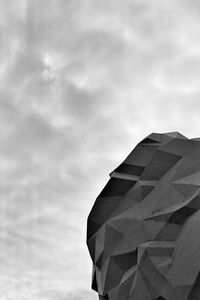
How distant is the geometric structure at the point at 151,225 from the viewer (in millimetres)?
10375

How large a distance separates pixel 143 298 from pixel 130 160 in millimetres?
4478

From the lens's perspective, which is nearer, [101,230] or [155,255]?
[155,255]

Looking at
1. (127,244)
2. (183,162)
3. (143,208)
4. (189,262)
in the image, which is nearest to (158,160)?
(183,162)

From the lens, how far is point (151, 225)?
37.6 ft

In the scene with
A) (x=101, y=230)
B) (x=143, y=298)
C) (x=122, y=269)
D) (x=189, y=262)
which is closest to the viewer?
(x=189, y=262)

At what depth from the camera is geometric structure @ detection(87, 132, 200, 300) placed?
34.0 feet

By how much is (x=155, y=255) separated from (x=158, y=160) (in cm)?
327

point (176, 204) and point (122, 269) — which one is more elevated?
point (176, 204)

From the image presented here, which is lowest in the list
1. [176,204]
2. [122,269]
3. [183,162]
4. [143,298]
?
[143,298]

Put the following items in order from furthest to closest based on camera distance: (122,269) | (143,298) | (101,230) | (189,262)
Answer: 1. (101,230)
2. (122,269)
3. (143,298)
4. (189,262)

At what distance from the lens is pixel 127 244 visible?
1183 cm

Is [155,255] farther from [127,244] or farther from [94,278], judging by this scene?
[94,278]

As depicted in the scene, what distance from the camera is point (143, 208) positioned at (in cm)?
1227

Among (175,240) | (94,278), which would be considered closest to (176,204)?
(175,240)
